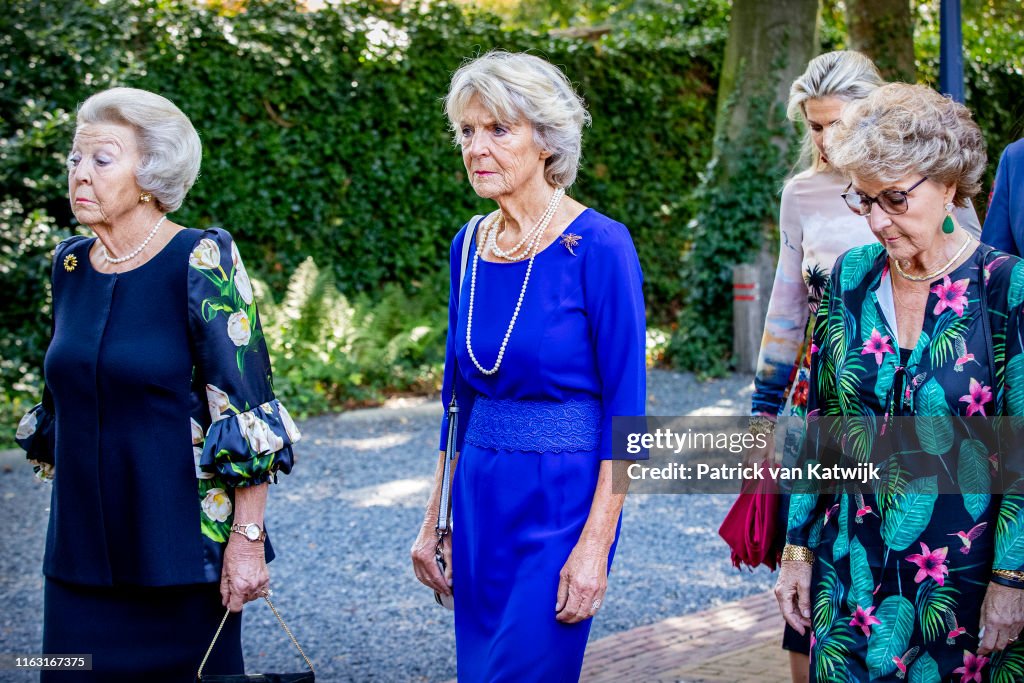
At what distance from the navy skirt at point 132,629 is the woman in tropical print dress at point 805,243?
183 cm

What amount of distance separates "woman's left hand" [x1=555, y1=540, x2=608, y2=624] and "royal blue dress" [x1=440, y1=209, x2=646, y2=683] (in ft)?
0.10

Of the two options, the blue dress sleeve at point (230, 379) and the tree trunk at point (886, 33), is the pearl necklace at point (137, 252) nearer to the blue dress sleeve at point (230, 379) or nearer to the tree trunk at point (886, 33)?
the blue dress sleeve at point (230, 379)

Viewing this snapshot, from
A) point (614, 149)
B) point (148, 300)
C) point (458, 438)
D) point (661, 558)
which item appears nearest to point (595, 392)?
point (458, 438)

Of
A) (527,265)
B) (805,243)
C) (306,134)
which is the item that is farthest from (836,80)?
(306,134)

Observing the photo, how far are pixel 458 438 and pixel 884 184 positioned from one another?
127cm

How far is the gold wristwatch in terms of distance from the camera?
116 inches

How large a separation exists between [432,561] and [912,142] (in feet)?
5.26

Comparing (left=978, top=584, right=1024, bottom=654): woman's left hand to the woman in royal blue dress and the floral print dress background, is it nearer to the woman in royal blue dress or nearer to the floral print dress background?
the woman in royal blue dress

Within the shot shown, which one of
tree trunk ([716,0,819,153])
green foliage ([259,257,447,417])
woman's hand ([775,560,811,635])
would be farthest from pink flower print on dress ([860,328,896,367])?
tree trunk ([716,0,819,153])

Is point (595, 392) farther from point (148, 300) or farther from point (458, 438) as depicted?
point (148, 300)

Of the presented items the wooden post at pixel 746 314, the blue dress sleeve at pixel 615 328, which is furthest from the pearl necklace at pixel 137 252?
the wooden post at pixel 746 314

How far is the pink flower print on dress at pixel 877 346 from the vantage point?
265cm

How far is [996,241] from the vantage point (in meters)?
3.12

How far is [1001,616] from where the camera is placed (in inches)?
96.9
